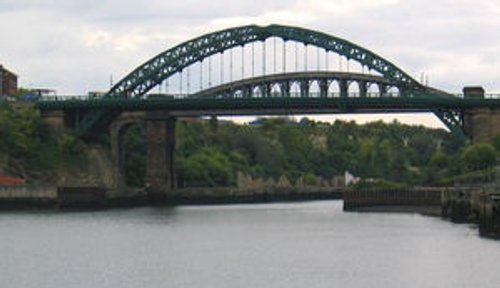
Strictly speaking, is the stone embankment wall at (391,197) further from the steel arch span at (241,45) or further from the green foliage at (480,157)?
the steel arch span at (241,45)

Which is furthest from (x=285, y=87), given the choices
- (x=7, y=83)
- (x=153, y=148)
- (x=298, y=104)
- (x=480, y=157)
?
(x=7, y=83)

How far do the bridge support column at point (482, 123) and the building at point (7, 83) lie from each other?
57.5 metres

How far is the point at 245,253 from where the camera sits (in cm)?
8069

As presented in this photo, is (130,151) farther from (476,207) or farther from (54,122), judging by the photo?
(476,207)

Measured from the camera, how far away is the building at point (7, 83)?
188375 millimetres

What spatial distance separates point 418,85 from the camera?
165500 millimetres

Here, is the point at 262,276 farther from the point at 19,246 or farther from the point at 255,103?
the point at 255,103

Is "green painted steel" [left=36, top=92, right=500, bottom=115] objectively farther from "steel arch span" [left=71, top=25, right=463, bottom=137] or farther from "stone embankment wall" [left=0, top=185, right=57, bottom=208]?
Answer: "stone embankment wall" [left=0, top=185, right=57, bottom=208]

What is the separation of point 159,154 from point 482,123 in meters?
34.5

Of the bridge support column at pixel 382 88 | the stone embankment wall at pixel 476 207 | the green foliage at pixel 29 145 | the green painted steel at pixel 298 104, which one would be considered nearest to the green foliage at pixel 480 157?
the green painted steel at pixel 298 104

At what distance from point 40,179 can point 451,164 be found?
1597 inches

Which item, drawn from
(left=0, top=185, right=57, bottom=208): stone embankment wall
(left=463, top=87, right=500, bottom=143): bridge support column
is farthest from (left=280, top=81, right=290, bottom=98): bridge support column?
(left=0, top=185, right=57, bottom=208): stone embankment wall

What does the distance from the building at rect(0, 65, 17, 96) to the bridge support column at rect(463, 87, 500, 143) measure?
189 ft

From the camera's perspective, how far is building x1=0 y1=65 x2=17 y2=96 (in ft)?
618
